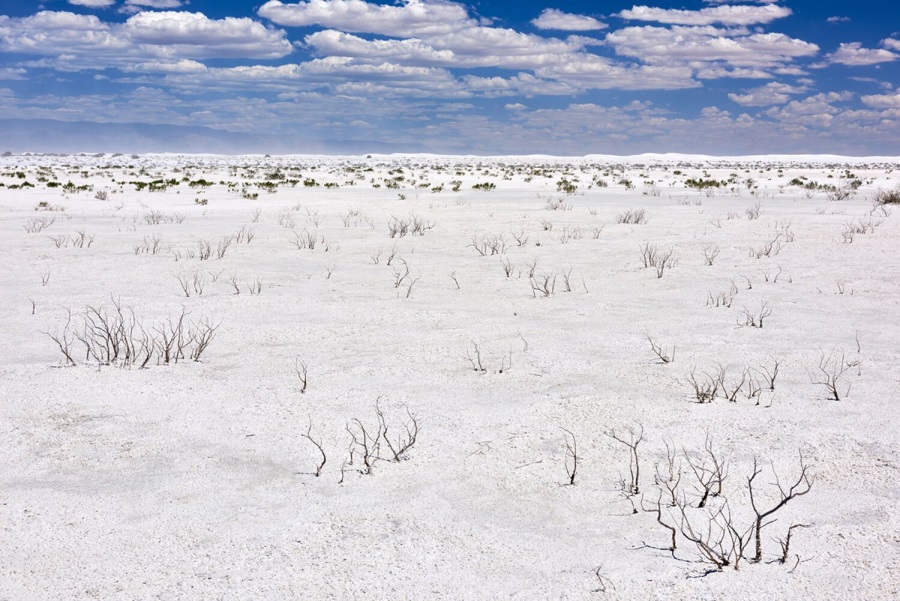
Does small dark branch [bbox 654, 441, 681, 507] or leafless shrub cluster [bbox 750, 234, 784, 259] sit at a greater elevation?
leafless shrub cluster [bbox 750, 234, 784, 259]

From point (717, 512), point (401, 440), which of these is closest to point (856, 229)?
point (717, 512)

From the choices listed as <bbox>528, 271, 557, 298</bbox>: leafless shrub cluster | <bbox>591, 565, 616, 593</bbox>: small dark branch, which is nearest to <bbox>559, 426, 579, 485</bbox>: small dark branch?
<bbox>591, 565, 616, 593</bbox>: small dark branch

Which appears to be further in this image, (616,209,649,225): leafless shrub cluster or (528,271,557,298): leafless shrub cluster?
(616,209,649,225): leafless shrub cluster

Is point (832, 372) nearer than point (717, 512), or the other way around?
point (717, 512)

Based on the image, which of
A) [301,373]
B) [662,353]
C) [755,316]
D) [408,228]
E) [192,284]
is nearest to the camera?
[301,373]

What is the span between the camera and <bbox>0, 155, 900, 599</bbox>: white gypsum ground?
298 centimetres

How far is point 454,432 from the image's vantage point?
4.40 m

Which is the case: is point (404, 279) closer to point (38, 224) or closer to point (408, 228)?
point (408, 228)

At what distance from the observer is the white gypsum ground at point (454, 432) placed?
298 centimetres

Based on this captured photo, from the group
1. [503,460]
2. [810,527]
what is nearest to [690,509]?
[810,527]

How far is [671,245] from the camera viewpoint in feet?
38.9

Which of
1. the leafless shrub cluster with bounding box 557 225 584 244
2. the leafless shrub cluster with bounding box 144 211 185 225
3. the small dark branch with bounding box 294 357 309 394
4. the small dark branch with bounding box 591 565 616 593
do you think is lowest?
the small dark branch with bounding box 591 565 616 593

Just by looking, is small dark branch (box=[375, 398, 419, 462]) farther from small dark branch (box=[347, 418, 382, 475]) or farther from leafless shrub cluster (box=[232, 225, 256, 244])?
leafless shrub cluster (box=[232, 225, 256, 244])

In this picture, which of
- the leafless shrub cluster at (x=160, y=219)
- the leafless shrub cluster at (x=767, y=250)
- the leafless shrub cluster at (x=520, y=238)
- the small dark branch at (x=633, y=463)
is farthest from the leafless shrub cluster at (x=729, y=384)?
the leafless shrub cluster at (x=160, y=219)
